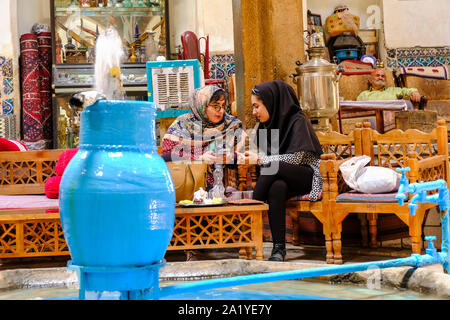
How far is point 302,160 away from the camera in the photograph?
15.8ft

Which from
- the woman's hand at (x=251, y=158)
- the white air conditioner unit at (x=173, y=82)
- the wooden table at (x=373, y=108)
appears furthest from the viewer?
the wooden table at (x=373, y=108)

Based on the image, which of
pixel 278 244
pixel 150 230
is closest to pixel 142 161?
pixel 150 230

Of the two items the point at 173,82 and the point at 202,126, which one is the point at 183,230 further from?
the point at 173,82

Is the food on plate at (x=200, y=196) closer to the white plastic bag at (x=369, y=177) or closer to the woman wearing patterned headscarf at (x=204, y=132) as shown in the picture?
the woman wearing patterned headscarf at (x=204, y=132)

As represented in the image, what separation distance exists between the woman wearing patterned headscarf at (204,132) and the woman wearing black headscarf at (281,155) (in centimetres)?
24

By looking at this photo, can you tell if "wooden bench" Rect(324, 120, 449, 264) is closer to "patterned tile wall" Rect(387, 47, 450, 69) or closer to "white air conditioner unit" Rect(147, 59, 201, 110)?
"white air conditioner unit" Rect(147, 59, 201, 110)

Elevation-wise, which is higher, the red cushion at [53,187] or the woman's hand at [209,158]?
the woman's hand at [209,158]

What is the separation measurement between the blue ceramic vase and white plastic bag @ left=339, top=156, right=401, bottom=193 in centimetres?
269

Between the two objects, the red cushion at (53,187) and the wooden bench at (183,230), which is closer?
the wooden bench at (183,230)

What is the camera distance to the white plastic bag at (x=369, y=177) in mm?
4359

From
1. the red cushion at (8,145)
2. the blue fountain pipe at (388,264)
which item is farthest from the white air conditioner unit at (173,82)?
the blue fountain pipe at (388,264)

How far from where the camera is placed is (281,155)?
15.6 ft

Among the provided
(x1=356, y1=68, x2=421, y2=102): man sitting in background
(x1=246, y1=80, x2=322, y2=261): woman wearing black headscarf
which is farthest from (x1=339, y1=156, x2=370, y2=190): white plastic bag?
(x1=356, y1=68, x2=421, y2=102): man sitting in background

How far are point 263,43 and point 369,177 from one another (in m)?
2.22
